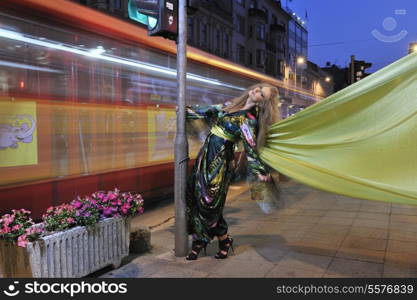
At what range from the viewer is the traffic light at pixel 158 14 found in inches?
164

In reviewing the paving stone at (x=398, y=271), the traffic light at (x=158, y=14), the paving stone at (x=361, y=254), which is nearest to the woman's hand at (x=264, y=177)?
the paving stone at (x=361, y=254)

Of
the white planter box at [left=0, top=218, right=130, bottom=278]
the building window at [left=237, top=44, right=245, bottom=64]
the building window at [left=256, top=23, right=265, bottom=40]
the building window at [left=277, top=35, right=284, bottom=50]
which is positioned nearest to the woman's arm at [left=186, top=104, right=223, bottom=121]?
the white planter box at [left=0, top=218, right=130, bottom=278]

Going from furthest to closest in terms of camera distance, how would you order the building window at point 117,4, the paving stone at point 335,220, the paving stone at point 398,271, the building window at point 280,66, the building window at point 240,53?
the building window at point 280,66
the building window at point 240,53
the building window at point 117,4
the paving stone at point 335,220
the paving stone at point 398,271

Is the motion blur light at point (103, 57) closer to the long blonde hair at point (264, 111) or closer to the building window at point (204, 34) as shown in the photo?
the long blonde hair at point (264, 111)

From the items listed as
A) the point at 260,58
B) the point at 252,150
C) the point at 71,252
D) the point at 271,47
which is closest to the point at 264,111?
the point at 252,150

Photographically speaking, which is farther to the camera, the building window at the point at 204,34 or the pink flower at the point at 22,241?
the building window at the point at 204,34

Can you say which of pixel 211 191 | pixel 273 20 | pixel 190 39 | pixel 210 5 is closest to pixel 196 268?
pixel 211 191

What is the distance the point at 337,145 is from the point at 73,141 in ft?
11.5

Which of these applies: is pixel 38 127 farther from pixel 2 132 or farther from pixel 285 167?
pixel 285 167

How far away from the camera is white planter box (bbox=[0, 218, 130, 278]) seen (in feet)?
10.7

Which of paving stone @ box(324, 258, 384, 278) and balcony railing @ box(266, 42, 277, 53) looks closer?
paving stone @ box(324, 258, 384, 278)

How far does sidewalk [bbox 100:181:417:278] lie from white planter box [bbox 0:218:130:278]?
0.25 metres

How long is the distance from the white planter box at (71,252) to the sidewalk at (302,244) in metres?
0.25

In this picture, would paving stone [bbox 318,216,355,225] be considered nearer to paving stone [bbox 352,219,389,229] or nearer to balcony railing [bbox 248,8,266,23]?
paving stone [bbox 352,219,389,229]
